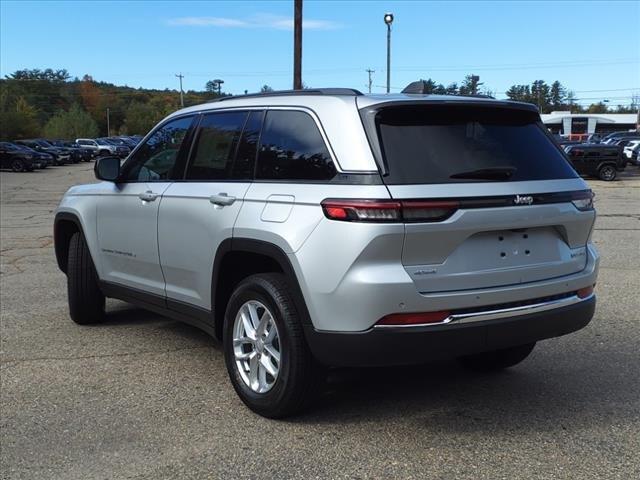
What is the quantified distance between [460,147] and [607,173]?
1073 inches

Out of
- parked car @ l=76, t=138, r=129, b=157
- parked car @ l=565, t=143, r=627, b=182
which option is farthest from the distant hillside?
parked car @ l=565, t=143, r=627, b=182

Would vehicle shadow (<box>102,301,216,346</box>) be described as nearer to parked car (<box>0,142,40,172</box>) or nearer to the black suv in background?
parked car (<box>0,142,40,172</box>)

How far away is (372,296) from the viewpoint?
127 inches

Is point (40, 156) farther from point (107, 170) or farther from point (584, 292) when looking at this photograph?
point (584, 292)

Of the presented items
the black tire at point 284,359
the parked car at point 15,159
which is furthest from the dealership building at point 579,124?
the black tire at point 284,359

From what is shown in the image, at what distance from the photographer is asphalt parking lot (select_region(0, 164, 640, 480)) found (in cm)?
331

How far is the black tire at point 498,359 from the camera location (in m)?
4.55

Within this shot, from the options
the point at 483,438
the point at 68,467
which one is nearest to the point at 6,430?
the point at 68,467

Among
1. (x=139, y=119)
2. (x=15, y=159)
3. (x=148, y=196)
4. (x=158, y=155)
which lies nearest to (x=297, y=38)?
(x=158, y=155)

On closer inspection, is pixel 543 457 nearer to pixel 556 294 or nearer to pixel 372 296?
pixel 556 294

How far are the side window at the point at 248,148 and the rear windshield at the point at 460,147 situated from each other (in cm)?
97

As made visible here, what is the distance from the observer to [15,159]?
38.7 metres

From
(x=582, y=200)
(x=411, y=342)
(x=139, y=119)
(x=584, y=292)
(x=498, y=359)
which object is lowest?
(x=498, y=359)

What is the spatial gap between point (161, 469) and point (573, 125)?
10234 centimetres
